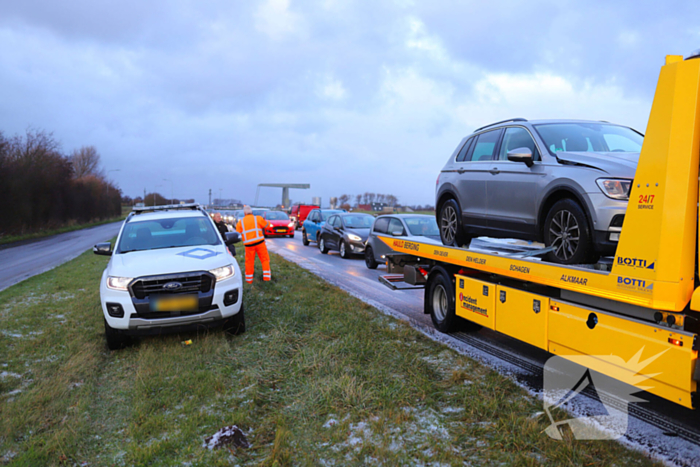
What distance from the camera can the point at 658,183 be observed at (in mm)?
3449

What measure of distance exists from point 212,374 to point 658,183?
4.43 m

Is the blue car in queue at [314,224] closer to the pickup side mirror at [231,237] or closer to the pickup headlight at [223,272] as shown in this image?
the pickup side mirror at [231,237]

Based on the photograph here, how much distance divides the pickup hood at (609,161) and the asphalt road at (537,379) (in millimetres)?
2023

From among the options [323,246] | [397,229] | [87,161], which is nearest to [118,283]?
[397,229]

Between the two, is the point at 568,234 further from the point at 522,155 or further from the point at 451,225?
the point at 451,225

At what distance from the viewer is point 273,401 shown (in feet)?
14.4

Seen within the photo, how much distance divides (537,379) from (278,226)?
24.0 m

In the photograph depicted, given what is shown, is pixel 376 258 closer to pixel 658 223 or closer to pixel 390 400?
pixel 390 400

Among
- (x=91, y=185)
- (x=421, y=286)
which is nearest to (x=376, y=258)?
(x=421, y=286)

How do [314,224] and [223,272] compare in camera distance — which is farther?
[314,224]

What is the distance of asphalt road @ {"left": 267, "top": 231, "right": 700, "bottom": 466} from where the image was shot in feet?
11.6

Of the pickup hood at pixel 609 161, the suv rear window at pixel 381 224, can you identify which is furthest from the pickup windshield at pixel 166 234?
the suv rear window at pixel 381 224

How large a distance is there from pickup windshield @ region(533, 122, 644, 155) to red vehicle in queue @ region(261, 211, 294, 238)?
2338 cm

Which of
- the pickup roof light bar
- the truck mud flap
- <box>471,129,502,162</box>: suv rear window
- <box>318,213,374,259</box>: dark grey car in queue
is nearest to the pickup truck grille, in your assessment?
the pickup roof light bar
